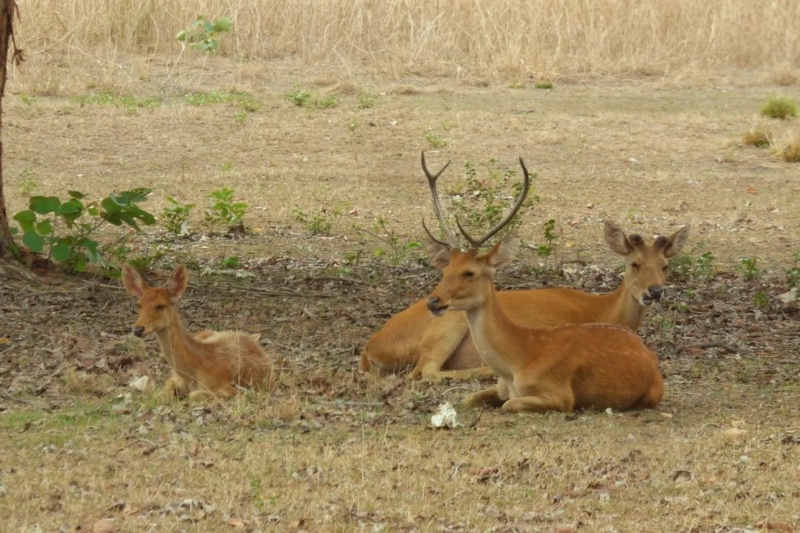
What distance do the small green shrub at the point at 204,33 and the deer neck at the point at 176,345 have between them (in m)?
13.2

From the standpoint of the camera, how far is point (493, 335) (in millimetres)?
7789

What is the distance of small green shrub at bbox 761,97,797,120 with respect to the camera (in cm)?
1892

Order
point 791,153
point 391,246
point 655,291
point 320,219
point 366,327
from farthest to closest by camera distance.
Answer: point 791,153 → point 320,219 → point 391,246 → point 366,327 → point 655,291

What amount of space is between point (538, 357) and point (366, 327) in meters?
2.16

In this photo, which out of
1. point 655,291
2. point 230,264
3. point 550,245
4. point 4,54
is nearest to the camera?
point 655,291

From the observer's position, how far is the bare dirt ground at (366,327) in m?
6.13

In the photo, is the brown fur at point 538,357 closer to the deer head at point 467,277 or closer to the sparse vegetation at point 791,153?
the deer head at point 467,277

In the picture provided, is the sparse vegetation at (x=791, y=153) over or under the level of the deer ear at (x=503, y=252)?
under

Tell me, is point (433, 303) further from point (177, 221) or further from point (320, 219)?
point (320, 219)

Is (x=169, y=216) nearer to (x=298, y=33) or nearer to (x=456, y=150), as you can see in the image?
(x=456, y=150)

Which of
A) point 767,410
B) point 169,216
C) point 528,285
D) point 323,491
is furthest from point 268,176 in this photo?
point 323,491

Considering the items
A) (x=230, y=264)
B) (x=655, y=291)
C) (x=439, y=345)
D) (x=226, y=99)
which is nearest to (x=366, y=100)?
(x=226, y=99)

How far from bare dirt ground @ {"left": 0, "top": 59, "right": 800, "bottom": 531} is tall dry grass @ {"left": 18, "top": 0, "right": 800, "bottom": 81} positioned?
179 cm

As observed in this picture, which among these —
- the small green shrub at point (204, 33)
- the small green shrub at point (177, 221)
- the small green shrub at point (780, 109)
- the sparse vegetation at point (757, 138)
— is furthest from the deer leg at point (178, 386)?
the small green shrub at point (204, 33)
